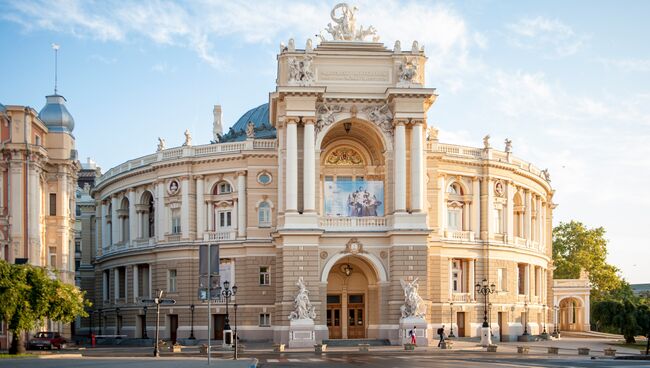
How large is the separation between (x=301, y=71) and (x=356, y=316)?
2070 centimetres

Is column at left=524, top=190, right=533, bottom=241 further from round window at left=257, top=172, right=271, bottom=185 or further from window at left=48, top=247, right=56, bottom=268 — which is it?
window at left=48, top=247, right=56, bottom=268

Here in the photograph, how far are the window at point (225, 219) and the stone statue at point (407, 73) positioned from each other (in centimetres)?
2114

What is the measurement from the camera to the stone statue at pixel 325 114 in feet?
243

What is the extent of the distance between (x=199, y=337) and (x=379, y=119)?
25.6 m

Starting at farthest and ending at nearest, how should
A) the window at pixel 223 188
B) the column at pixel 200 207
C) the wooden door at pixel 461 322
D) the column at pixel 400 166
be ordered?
the window at pixel 223 188
the column at pixel 200 207
the wooden door at pixel 461 322
the column at pixel 400 166

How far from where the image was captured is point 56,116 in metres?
81.1

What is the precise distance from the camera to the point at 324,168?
8056 centimetres

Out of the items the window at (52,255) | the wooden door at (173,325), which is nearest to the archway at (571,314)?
the wooden door at (173,325)

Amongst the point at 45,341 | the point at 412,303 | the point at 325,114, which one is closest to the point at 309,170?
the point at 325,114

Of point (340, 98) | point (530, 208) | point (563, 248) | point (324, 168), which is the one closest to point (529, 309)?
point (530, 208)

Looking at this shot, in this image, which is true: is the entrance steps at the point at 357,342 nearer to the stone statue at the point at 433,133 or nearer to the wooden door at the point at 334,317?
the wooden door at the point at 334,317

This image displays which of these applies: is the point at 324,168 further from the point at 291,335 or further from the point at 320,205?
the point at 291,335

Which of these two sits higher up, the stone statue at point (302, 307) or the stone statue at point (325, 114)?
the stone statue at point (325, 114)

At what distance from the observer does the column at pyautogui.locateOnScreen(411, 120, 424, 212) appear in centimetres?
7262
